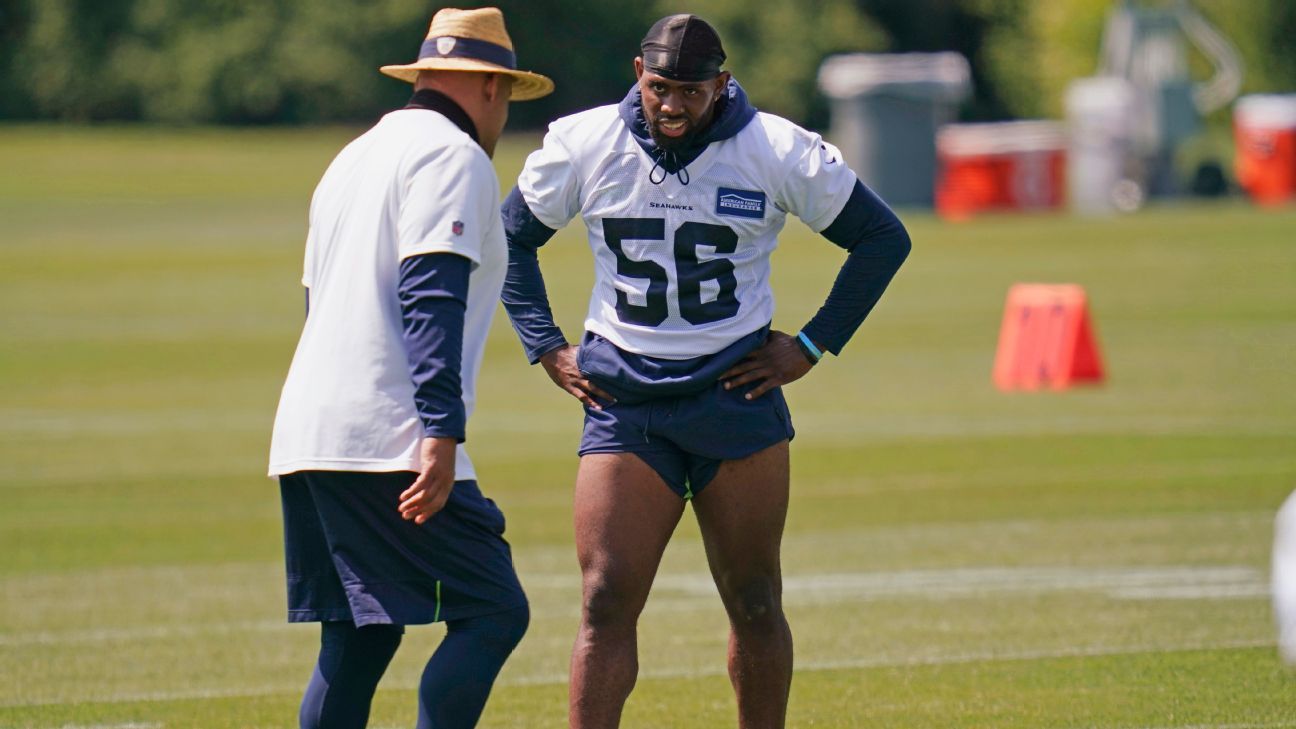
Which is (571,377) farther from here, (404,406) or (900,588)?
(900,588)

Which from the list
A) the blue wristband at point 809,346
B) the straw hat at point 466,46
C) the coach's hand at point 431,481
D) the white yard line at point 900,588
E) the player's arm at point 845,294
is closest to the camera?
the coach's hand at point 431,481

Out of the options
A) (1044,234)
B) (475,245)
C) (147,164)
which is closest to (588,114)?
(475,245)

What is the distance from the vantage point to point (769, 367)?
573 centimetres

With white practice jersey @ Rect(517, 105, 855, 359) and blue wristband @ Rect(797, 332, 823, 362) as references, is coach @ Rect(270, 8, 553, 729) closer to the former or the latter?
white practice jersey @ Rect(517, 105, 855, 359)

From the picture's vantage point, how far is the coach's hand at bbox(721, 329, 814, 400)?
18.7ft

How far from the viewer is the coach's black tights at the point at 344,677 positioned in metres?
5.36

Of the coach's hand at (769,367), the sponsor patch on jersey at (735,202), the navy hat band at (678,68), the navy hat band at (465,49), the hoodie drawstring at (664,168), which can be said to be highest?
the navy hat band at (465,49)

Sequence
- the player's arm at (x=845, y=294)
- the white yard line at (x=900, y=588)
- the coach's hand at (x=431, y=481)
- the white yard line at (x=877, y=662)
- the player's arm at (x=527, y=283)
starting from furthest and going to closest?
the white yard line at (x=900, y=588), the white yard line at (x=877, y=662), the player's arm at (x=527, y=283), the player's arm at (x=845, y=294), the coach's hand at (x=431, y=481)

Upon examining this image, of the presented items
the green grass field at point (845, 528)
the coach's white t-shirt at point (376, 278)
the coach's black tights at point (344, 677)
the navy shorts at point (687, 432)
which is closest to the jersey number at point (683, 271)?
the navy shorts at point (687, 432)

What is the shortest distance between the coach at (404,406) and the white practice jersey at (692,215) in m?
0.45

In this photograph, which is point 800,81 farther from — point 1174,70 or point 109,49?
point 1174,70

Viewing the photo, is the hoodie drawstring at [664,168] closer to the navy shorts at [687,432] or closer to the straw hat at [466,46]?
the straw hat at [466,46]

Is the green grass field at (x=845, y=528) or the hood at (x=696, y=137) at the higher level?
the hood at (x=696, y=137)

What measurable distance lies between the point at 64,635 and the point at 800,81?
72.0 m
